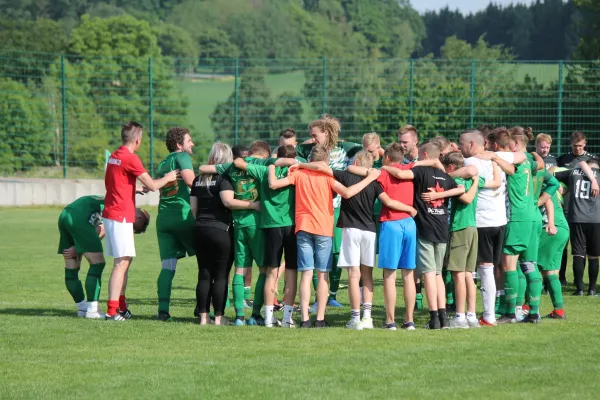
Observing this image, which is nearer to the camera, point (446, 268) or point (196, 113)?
point (446, 268)

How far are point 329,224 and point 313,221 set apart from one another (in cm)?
19

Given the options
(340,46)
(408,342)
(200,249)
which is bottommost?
(408,342)

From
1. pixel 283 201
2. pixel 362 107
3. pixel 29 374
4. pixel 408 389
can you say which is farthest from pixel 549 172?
pixel 362 107

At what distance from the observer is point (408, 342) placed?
966 centimetres

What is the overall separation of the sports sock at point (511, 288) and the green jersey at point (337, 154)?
Answer: 2.18 metres

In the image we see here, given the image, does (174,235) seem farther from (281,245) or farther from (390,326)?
(390,326)

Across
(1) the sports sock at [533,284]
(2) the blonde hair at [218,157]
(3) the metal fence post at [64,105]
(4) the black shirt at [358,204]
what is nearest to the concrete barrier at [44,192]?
(3) the metal fence post at [64,105]

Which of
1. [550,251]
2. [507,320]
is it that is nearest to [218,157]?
[507,320]

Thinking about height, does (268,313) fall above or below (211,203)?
below

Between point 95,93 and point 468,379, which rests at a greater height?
point 95,93

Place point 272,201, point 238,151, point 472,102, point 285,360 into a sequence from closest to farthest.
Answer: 1. point 285,360
2. point 272,201
3. point 238,151
4. point 472,102

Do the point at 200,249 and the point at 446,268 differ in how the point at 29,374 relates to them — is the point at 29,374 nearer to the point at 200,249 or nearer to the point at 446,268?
the point at 200,249

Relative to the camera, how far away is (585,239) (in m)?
14.3

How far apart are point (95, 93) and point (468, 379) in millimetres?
26046
